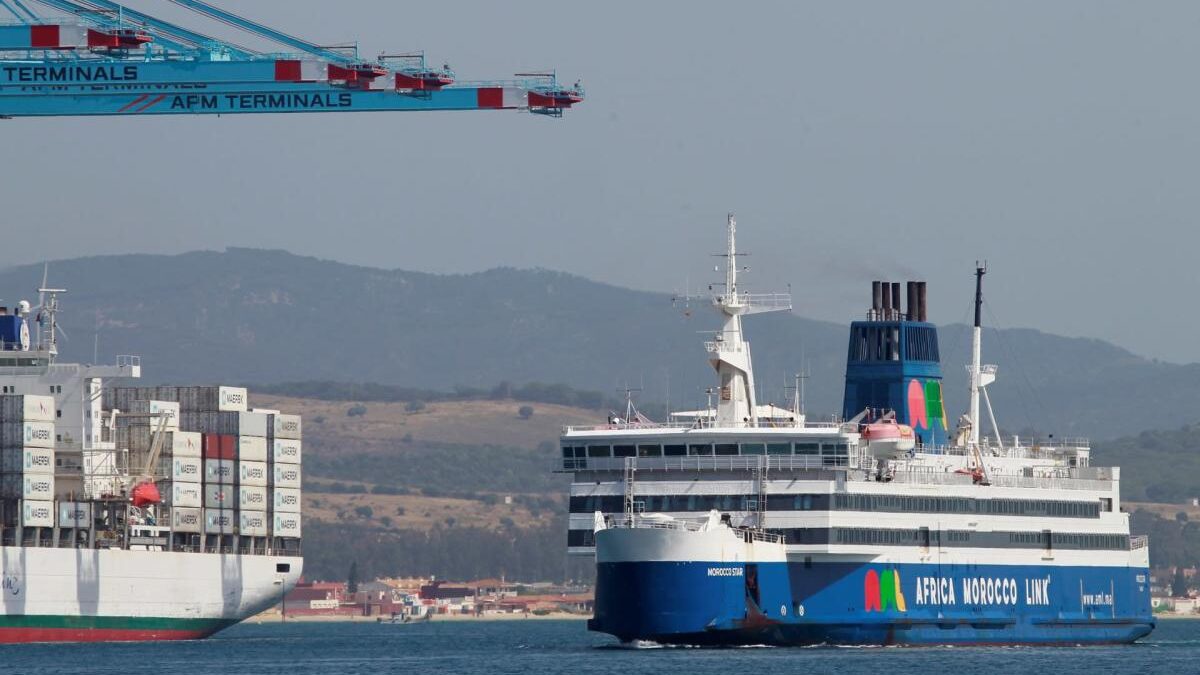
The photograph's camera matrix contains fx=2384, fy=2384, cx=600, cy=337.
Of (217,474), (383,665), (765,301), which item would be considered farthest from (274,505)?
(765,301)

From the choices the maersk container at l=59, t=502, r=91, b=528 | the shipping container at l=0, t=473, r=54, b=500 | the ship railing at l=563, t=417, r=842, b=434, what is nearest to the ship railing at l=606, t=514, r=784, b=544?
the ship railing at l=563, t=417, r=842, b=434

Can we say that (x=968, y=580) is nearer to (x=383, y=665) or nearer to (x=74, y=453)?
(x=383, y=665)

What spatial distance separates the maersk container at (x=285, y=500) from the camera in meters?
94.2

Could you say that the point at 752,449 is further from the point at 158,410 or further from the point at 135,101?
the point at 158,410

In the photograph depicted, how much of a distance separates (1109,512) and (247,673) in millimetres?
30000

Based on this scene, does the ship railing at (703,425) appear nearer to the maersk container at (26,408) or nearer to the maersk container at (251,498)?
the maersk container at (26,408)

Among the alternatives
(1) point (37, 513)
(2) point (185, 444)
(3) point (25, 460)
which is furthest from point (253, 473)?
(3) point (25, 460)

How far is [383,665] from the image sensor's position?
232ft

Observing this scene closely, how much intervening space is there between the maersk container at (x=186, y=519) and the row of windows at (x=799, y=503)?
2436cm

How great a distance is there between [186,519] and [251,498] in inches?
157

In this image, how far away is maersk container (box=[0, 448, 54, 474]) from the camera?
271 ft

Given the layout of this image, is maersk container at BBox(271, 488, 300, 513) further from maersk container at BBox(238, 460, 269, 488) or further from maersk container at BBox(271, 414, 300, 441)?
maersk container at BBox(271, 414, 300, 441)

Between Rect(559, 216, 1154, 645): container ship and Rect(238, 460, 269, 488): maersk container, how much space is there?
83.0 feet

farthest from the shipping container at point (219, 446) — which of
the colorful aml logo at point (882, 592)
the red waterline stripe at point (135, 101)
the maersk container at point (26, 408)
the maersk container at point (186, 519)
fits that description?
the colorful aml logo at point (882, 592)
